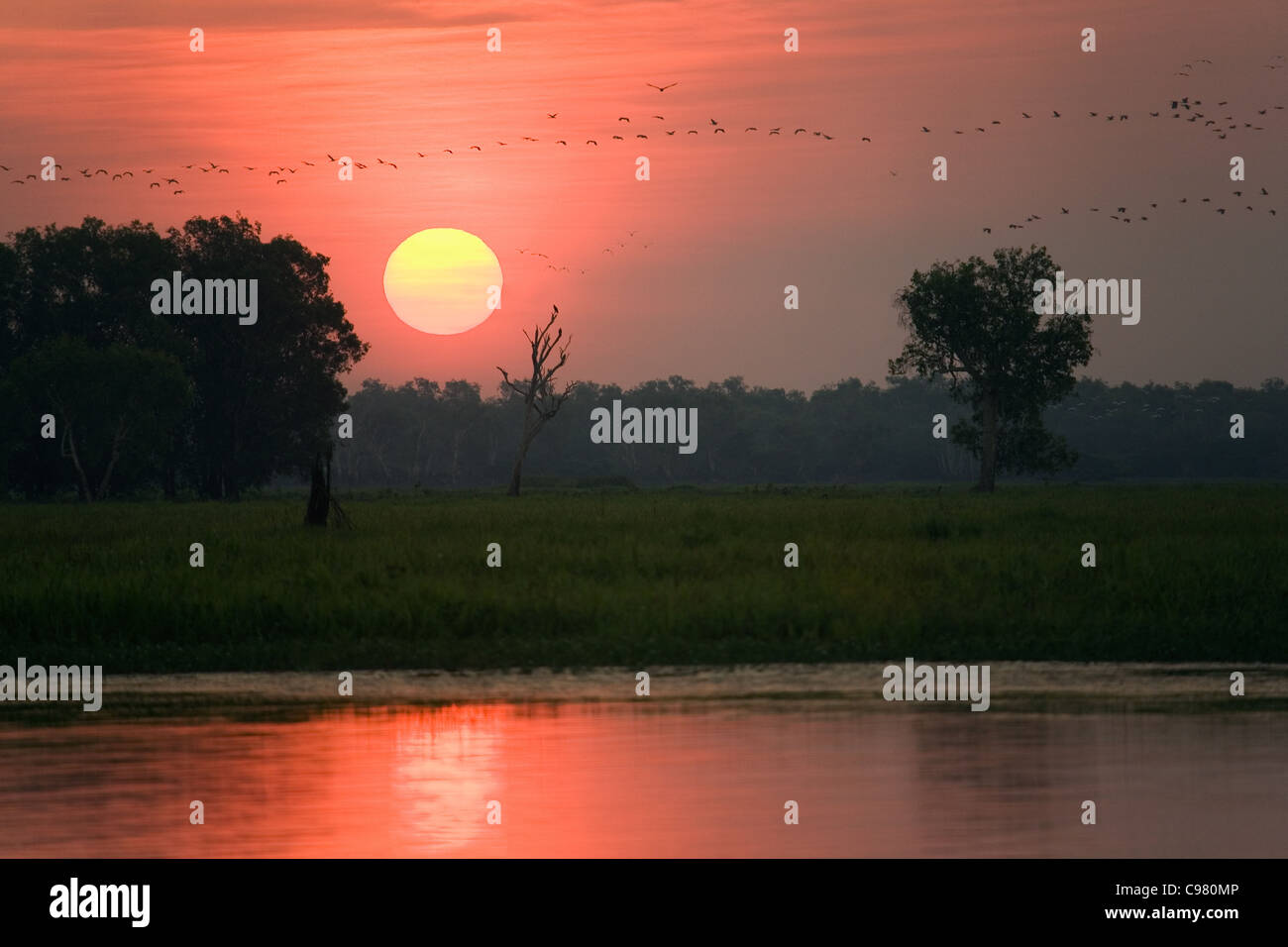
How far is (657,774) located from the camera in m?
13.4

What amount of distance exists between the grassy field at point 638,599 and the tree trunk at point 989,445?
1932 inches

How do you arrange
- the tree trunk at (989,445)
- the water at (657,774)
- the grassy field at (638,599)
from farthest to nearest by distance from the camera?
the tree trunk at (989,445), the grassy field at (638,599), the water at (657,774)

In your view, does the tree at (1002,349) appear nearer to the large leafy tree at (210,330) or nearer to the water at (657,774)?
the large leafy tree at (210,330)

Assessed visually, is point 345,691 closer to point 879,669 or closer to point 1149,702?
point 879,669

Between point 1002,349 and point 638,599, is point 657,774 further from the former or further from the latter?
point 1002,349

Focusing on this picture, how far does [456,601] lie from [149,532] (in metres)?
19.9

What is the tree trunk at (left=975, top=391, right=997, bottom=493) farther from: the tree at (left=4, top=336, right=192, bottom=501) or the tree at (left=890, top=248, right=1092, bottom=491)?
the tree at (left=4, top=336, right=192, bottom=501)

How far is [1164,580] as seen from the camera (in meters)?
25.8

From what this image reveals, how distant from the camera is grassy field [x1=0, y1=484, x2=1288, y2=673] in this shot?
70.0 ft

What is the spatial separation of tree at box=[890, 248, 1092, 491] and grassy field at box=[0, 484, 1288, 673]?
52.8 metres

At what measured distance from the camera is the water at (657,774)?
11.1m

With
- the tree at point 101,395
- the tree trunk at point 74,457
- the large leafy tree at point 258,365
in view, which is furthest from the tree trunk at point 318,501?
the large leafy tree at point 258,365

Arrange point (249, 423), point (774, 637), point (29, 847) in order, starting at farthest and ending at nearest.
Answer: point (249, 423) → point (774, 637) → point (29, 847)
